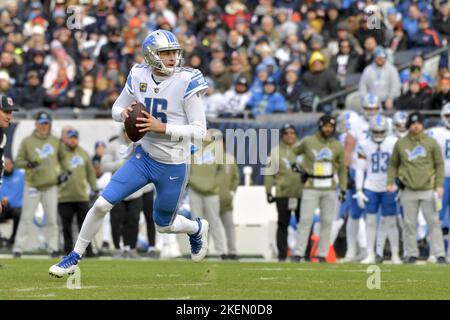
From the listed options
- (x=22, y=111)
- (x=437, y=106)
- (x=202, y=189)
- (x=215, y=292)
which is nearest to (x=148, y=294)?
(x=215, y=292)

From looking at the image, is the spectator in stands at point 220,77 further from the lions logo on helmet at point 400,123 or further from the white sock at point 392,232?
the white sock at point 392,232

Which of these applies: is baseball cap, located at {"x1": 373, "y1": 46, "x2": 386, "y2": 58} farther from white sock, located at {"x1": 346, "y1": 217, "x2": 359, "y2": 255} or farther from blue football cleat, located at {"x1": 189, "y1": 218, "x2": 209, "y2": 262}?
blue football cleat, located at {"x1": 189, "y1": 218, "x2": 209, "y2": 262}

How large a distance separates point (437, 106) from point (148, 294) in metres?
9.19

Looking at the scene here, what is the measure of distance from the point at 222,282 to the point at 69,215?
20.4ft

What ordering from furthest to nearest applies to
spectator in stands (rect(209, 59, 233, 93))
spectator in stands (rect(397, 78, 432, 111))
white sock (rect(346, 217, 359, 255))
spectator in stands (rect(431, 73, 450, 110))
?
1. spectator in stands (rect(209, 59, 233, 93))
2. spectator in stands (rect(397, 78, 432, 111))
3. spectator in stands (rect(431, 73, 450, 110))
4. white sock (rect(346, 217, 359, 255))

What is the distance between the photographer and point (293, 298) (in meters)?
8.26

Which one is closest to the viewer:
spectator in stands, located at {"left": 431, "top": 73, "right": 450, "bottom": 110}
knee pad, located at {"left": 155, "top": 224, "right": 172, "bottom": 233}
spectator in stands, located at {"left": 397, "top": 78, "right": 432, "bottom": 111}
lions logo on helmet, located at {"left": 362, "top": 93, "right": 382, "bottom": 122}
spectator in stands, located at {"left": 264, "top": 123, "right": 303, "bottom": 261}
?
knee pad, located at {"left": 155, "top": 224, "right": 172, "bottom": 233}

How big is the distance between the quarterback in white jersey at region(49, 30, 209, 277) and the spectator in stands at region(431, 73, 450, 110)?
7654 mm

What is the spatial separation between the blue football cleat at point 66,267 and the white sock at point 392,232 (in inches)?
250

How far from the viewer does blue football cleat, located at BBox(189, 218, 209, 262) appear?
10.4 meters

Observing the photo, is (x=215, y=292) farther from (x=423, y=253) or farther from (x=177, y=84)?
(x=423, y=253)

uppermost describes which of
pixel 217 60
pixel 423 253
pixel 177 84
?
pixel 217 60

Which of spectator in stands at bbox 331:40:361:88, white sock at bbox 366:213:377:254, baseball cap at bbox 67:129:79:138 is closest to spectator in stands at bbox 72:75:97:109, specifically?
baseball cap at bbox 67:129:79:138

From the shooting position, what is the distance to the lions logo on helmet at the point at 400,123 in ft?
52.0
